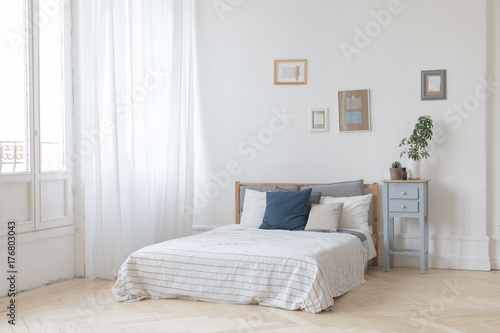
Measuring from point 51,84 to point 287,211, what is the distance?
2385mm

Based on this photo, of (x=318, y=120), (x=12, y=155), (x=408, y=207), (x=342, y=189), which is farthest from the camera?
(x=318, y=120)

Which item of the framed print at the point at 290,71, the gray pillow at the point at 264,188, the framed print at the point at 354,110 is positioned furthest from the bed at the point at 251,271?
the framed print at the point at 290,71

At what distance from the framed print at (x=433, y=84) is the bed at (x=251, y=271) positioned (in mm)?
1734

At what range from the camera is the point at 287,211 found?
5.00m

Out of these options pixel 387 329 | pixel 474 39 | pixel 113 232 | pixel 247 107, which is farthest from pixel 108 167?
pixel 474 39

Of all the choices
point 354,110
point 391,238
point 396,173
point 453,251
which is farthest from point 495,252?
point 354,110

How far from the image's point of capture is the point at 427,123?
16.7 ft

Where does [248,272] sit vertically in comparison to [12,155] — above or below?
below

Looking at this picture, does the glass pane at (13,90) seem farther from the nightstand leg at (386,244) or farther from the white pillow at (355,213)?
the nightstand leg at (386,244)

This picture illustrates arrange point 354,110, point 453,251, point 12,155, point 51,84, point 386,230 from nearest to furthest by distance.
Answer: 1. point 12,155
2. point 51,84
3. point 386,230
4. point 453,251
5. point 354,110

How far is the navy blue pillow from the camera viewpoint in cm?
495

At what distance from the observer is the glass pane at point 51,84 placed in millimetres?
4742

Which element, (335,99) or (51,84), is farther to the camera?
(335,99)

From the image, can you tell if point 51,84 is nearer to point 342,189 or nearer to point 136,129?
point 136,129
